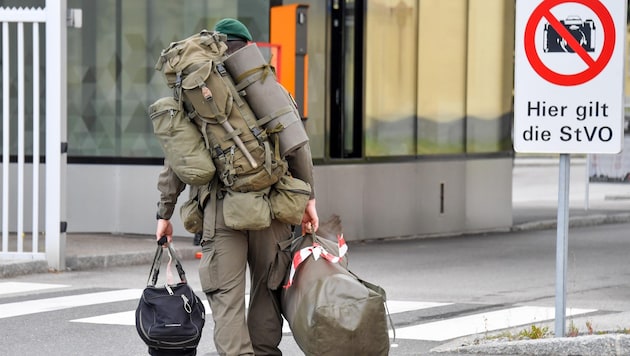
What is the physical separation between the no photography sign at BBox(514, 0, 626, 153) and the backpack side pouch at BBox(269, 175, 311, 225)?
1.95 meters

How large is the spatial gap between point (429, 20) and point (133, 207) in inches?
199

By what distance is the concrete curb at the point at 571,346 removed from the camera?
7.83 meters

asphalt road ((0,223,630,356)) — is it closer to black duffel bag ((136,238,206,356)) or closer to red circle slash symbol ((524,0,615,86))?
red circle slash symbol ((524,0,615,86))

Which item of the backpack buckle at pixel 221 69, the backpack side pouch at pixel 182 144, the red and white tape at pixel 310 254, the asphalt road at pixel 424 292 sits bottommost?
the asphalt road at pixel 424 292

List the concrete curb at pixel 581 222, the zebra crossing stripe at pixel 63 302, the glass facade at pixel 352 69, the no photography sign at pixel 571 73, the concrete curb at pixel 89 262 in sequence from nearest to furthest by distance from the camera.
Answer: the no photography sign at pixel 571 73, the zebra crossing stripe at pixel 63 302, the concrete curb at pixel 89 262, the glass facade at pixel 352 69, the concrete curb at pixel 581 222

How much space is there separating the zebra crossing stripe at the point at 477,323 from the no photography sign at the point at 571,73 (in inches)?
61.5

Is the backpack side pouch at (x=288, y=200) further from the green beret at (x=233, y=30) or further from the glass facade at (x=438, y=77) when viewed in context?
the glass facade at (x=438, y=77)

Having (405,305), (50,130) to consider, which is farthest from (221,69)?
(50,130)

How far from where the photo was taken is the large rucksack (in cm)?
634

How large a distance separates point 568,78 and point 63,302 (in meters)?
4.84

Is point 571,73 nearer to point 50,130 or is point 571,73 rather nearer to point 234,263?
point 234,263

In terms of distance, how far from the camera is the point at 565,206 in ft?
26.3

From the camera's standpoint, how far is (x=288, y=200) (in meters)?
6.49

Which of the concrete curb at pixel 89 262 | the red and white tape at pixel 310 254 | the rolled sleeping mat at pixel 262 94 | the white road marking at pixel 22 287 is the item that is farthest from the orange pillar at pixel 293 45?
the red and white tape at pixel 310 254
